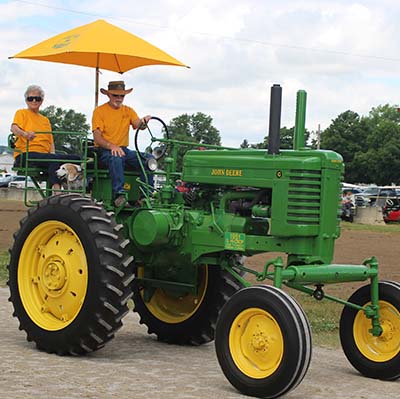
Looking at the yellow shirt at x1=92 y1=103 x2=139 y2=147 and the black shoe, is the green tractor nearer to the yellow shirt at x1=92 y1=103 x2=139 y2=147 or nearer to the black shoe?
the black shoe

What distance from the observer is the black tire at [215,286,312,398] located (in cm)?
665

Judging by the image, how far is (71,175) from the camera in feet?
29.6

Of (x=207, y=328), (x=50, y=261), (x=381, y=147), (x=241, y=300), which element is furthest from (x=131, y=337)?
(x=381, y=147)

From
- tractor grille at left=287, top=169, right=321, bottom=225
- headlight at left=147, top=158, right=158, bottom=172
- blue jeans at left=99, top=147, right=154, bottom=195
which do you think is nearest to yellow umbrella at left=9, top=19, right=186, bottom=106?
blue jeans at left=99, top=147, right=154, bottom=195

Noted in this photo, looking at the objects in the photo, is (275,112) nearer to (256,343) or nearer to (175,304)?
(256,343)

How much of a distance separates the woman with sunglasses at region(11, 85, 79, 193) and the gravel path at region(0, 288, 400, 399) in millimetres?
1744

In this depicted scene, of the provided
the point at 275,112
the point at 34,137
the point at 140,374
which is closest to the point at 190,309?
the point at 140,374

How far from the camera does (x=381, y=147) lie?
8806 centimetres

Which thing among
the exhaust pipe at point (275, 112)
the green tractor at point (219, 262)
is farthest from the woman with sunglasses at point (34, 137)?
the exhaust pipe at point (275, 112)

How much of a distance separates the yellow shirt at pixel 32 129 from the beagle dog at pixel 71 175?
55 centimetres

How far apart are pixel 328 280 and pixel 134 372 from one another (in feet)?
5.79

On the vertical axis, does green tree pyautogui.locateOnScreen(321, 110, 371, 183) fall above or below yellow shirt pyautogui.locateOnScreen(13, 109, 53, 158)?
above

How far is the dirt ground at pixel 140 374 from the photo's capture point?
6645 millimetres

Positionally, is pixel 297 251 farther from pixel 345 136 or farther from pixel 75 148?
pixel 345 136
